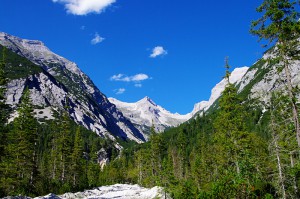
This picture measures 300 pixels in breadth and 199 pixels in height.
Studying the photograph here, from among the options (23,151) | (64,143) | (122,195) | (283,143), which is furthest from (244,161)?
(64,143)

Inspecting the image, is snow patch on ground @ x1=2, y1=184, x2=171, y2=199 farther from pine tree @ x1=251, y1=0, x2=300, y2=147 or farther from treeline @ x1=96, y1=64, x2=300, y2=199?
pine tree @ x1=251, y1=0, x2=300, y2=147

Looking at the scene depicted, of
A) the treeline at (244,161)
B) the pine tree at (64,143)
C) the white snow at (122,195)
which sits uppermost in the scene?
the pine tree at (64,143)

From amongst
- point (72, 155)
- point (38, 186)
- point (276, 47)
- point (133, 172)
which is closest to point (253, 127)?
point (133, 172)

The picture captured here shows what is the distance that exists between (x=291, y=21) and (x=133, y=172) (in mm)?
109954

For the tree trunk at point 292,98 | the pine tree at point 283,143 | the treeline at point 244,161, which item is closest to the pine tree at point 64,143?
the treeline at point 244,161

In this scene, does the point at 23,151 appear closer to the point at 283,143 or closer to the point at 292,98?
the point at 283,143

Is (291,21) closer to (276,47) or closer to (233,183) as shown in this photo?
(276,47)

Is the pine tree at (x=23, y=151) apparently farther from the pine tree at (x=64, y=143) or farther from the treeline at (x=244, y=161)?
the treeline at (x=244, y=161)

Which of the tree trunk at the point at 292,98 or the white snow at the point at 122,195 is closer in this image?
the tree trunk at the point at 292,98

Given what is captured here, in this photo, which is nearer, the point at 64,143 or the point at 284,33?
the point at 284,33

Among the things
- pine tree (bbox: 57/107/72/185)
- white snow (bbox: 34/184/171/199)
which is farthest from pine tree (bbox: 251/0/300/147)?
pine tree (bbox: 57/107/72/185)

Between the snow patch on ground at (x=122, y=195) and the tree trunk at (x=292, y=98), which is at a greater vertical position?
the tree trunk at (x=292, y=98)

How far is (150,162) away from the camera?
343 feet

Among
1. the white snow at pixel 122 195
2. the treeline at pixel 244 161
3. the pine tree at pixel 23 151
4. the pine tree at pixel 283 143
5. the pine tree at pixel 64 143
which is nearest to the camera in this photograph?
the treeline at pixel 244 161
